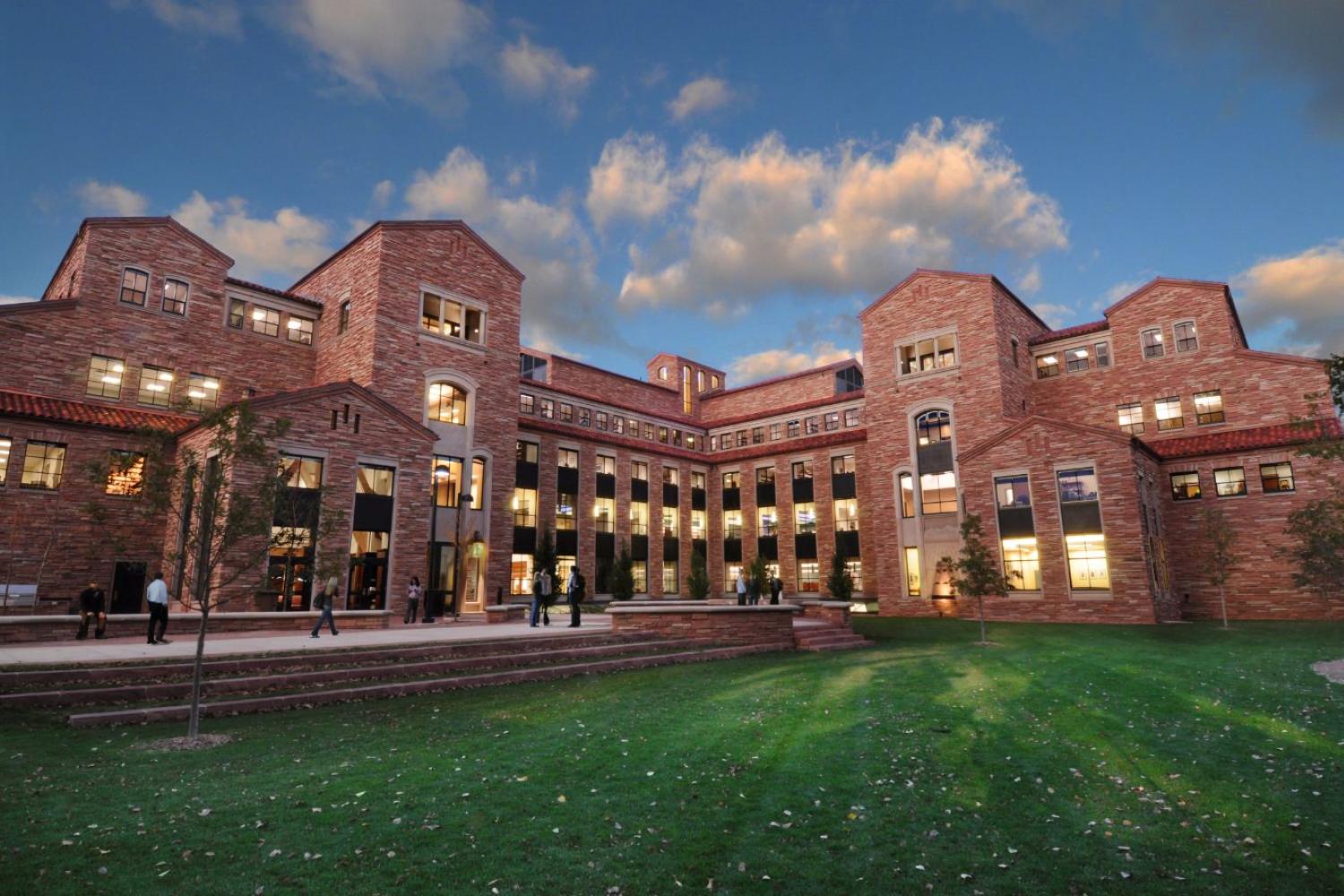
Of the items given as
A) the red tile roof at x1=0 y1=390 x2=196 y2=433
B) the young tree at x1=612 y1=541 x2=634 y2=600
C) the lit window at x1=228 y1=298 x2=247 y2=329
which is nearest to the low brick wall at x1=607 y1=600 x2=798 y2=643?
the red tile roof at x1=0 y1=390 x2=196 y2=433

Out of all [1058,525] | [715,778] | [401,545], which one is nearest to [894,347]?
[1058,525]

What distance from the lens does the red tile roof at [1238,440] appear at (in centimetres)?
2820

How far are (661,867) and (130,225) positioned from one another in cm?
3388

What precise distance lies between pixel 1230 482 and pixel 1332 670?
19639 millimetres

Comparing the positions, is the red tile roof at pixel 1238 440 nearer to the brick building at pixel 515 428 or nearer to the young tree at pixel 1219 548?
the brick building at pixel 515 428

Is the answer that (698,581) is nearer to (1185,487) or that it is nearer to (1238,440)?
(1185,487)

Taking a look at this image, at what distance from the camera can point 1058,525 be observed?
29.4 meters

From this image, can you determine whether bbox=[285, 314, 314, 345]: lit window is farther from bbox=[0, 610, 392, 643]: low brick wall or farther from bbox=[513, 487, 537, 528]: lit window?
bbox=[0, 610, 392, 643]: low brick wall

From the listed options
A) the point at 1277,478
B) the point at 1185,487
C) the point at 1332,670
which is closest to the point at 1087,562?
the point at 1185,487

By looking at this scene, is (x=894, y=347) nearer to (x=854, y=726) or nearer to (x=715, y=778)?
(x=854, y=726)

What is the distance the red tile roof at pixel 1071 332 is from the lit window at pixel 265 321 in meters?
38.8

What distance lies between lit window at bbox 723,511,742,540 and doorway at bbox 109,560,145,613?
108 ft

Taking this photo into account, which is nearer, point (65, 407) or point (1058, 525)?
point (65, 407)

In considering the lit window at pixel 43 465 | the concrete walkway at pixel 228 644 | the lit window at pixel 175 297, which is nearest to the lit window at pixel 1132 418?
the concrete walkway at pixel 228 644
